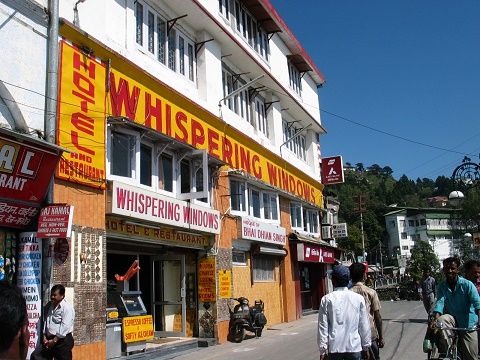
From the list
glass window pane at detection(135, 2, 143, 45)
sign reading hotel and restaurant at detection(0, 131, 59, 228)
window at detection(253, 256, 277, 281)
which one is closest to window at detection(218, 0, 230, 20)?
glass window pane at detection(135, 2, 143, 45)

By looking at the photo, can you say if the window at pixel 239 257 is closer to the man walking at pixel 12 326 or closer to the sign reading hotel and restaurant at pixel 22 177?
the sign reading hotel and restaurant at pixel 22 177

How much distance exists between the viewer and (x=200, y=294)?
1478 cm

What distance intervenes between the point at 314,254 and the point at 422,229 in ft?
247

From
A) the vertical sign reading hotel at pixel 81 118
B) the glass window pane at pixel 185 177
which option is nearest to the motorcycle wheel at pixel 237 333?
the glass window pane at pixel 185 177

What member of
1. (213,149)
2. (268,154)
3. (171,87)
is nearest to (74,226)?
(171,87)

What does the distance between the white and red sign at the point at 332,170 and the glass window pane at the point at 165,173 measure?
16.8 meters

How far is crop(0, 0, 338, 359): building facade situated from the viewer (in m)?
9.94

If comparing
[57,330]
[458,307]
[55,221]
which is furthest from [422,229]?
[57,330]

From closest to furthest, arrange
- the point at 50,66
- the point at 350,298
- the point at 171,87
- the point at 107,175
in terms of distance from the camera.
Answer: the point at 350,298 < the point at 50,66 < the point at 107,175 < the point at 171,87

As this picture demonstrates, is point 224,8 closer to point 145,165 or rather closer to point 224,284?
point 145,165

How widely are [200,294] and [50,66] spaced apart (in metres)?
7.91

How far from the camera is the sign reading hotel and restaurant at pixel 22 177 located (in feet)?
27.3

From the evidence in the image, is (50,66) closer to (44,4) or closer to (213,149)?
(44,4)

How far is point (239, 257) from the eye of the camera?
17.4 metres
